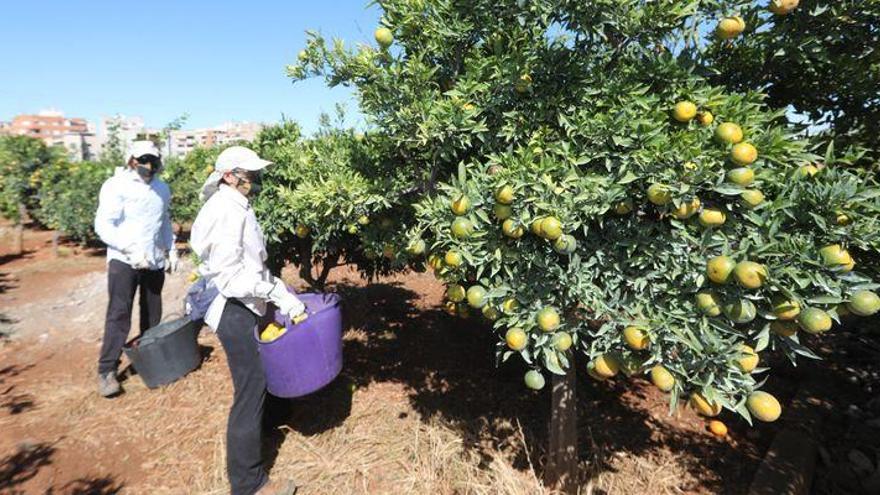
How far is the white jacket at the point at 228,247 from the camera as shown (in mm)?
2611

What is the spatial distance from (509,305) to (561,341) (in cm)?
25

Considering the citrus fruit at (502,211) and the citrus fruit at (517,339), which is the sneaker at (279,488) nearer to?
Result: the citrus fruit at (517,339)

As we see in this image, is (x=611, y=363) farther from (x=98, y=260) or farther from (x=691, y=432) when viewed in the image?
(x=98, y=260)

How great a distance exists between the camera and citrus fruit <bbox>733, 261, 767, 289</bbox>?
152 centimetres

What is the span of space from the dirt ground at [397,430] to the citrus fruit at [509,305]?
136cm

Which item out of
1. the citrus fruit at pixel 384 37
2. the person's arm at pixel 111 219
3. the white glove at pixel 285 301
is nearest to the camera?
the citrus fruit at pixel 384 37

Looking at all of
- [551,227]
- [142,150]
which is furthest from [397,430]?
[142,150]

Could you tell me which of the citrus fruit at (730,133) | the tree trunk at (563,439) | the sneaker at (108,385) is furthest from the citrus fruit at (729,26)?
the sneaker at (108,385)

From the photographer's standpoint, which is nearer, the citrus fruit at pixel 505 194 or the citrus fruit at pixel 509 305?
the citrus fruit at pixel 505 194

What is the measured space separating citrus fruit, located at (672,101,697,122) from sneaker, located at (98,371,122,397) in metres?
4.79

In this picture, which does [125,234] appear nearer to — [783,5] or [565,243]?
[565,243]

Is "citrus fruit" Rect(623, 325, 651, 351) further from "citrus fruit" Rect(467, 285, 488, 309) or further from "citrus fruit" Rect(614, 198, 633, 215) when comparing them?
"citrus fruit" Rect(467, 285, 488, 309)

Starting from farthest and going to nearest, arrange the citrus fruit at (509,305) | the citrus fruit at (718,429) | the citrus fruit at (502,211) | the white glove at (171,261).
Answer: the white glove at (171,261)
the citrus fruit at (718,429)
the citrus fruit at (509,305)
the citrus fruit at (502,211)

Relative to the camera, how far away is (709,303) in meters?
1.67
